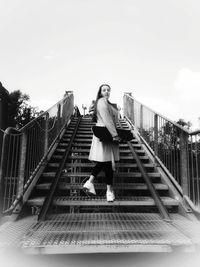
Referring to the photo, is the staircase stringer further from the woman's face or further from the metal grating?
the woman's face

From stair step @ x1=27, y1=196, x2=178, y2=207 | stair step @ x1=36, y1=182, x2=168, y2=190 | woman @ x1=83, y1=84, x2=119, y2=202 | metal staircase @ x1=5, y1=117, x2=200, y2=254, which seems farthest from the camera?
stair step @ x1=36, y1=182, x2=168, y2=190

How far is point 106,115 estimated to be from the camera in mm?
3986

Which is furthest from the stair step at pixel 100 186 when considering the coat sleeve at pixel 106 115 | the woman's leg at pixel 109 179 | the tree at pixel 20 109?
the tree at pixel 20 109

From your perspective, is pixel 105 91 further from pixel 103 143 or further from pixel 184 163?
pixel 184 163

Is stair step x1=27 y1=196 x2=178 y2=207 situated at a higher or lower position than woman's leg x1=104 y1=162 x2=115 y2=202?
lower

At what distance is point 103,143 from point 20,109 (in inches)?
730

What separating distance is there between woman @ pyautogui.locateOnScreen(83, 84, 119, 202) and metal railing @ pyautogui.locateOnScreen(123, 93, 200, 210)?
0.99 metres

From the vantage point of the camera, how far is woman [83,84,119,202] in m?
3.94

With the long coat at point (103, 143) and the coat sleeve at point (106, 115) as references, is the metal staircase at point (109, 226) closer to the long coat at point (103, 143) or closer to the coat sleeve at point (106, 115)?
the long coat at point (103, 143)

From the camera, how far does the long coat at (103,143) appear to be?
13.0ft

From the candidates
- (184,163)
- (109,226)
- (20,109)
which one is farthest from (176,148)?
(20,109)

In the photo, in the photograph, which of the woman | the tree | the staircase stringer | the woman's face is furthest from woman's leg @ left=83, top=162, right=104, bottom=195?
the tree

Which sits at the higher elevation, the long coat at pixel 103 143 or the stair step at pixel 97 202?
the long coat at pixel 103 143

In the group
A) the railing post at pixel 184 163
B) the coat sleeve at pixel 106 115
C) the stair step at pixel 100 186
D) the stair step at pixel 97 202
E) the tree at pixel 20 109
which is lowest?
the stair step at pixel 97 202
